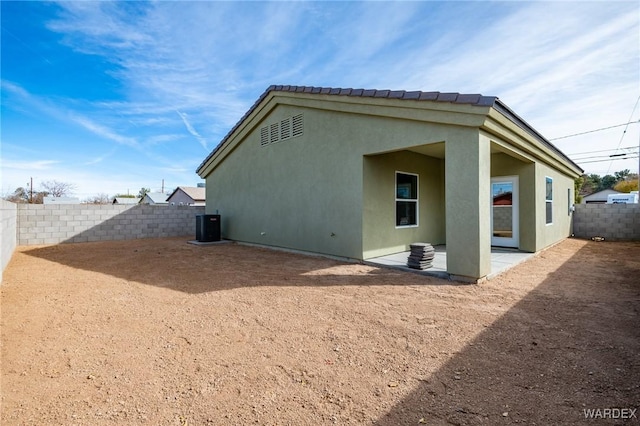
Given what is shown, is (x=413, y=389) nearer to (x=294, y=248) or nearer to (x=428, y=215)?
(x=294, y=248)

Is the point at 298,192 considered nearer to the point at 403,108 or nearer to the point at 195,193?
the point at 403,108

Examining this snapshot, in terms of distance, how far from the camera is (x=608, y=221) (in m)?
12.5

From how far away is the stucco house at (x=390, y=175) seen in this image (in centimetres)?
544

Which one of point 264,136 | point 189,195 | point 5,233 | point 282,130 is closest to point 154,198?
point 189,195

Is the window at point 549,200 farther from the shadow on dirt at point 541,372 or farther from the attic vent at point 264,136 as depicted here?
the attic vent at point 264,136

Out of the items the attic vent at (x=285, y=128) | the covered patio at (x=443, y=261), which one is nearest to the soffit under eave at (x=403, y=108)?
the attic vent at (x=285, y=128)

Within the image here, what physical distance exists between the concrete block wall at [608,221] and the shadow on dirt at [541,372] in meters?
11.2

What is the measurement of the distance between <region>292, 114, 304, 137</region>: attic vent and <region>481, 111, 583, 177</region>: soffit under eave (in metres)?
4.95

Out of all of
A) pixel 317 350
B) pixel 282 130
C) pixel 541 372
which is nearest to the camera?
pixel 541 372

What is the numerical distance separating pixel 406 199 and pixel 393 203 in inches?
31.2

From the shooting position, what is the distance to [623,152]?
2502 centimetres

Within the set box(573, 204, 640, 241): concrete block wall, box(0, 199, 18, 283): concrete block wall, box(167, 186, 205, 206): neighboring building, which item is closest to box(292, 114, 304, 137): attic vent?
box(0, 199, 18, 283): concrete block wall

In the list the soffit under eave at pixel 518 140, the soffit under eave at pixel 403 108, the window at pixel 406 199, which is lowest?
the window at pixel 406 199

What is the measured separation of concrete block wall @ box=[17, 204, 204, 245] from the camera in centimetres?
1080
